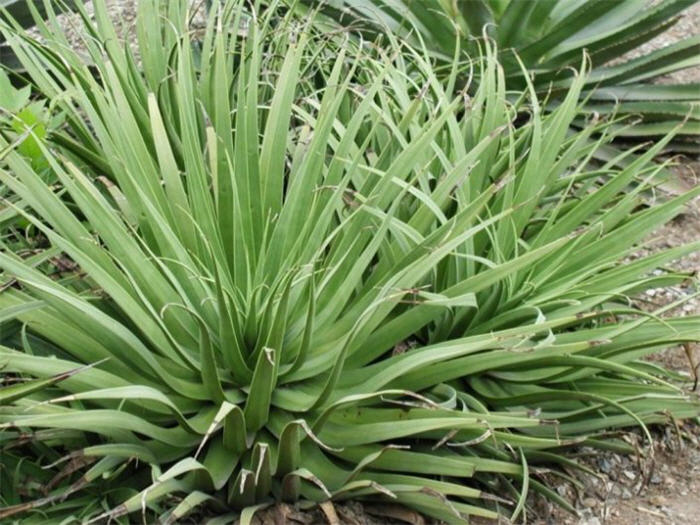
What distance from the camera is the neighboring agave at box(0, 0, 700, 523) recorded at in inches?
86.3

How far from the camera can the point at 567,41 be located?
13.8ft

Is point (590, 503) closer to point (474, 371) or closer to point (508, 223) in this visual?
point (474, 371)

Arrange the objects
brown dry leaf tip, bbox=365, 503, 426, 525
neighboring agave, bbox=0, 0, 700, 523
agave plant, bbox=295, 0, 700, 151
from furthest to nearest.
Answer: agave plant, bbox=295, 0, 700, 151 → brown dry leaf tip, bbox=365, 503, 426, 525 → neighboring agave, bbox=0, 0, 700, 523

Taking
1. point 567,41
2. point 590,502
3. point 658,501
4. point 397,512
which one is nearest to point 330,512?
point 397,512

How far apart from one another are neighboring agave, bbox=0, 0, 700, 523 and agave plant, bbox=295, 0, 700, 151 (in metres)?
1.15

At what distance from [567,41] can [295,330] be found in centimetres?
233

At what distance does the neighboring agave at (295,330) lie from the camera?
219 centimetres

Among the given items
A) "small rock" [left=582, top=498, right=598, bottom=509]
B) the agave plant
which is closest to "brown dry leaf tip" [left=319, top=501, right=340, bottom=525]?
"small rock" [left=582, top=498, right=598, bottom=509]

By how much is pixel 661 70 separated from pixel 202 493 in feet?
9.41

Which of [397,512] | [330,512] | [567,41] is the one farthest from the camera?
[567,41]

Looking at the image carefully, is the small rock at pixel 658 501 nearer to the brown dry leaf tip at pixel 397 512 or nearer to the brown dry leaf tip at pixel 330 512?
the brown dry leaf tip at pixel 397 512

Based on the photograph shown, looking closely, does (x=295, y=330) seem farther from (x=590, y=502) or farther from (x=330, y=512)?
(x=590, y=502)

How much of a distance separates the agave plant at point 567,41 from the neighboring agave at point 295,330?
115 centimetres

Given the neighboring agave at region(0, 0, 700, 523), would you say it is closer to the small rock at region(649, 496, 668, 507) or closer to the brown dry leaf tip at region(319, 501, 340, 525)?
the brown dry leaf tip at region(319, 501, 340, 525)
